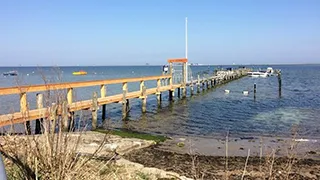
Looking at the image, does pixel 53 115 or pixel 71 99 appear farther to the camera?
pixel 71 99

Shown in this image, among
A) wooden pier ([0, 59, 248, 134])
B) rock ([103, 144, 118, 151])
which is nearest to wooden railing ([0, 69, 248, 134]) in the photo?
wooden pier ([0, 59, 248, 134])

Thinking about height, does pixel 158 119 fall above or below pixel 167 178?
below

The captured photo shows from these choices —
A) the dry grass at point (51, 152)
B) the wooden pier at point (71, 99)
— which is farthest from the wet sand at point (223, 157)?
the dry grass at point (51, 152)

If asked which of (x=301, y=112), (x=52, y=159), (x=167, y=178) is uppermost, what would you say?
(x=52, y=159)

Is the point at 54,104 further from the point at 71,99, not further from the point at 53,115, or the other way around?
the point at 71,99

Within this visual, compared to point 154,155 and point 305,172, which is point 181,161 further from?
point 305,172

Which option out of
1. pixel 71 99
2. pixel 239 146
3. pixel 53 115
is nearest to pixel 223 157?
pixel 239 146

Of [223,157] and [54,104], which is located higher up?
[54,104]

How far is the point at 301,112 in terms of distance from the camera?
23.7 meters

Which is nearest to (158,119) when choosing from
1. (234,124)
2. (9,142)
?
(234,124)

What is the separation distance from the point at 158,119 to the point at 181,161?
10164 millimetres

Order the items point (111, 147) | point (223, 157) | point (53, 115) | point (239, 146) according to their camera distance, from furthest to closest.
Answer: point (239, 146), point (223, 157), point (111, 147), point (53, 115)

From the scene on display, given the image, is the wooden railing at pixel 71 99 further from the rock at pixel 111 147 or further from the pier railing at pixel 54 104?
the rock at pixel 111 147

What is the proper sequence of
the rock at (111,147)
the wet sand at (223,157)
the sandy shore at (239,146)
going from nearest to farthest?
the wet sand at (223,157)
the rock at (111,147)
the sandy shore at (239,146)
